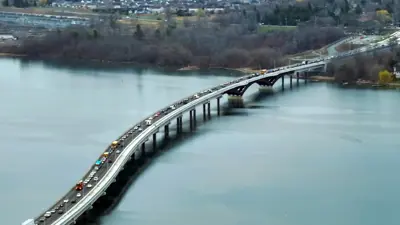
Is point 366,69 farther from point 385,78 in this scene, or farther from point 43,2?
point 43,2

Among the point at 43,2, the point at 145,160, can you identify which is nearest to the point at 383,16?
the point at 43,2

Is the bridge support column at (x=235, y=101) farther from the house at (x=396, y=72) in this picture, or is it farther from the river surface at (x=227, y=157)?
the house at (x=396, y=72)

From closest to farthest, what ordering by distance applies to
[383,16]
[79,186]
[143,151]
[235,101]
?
[79,186] < [143,151] < [235,101] < [383,16]

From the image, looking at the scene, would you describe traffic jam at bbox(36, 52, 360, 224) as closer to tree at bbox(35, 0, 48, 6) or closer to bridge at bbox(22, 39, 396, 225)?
bridge at bbox(22, 39, 396, 225)

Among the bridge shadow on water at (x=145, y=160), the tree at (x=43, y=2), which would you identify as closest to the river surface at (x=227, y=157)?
the bridge shadow on water at (x=145, y=160)

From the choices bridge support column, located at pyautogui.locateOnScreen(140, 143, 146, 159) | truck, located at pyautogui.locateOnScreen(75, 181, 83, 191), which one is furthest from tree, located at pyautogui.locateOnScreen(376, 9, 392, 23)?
truck, located at pyautogui.locateOnScreen(75, 181, 83, 191)

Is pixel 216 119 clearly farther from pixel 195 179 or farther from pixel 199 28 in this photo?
pixel 199 28
